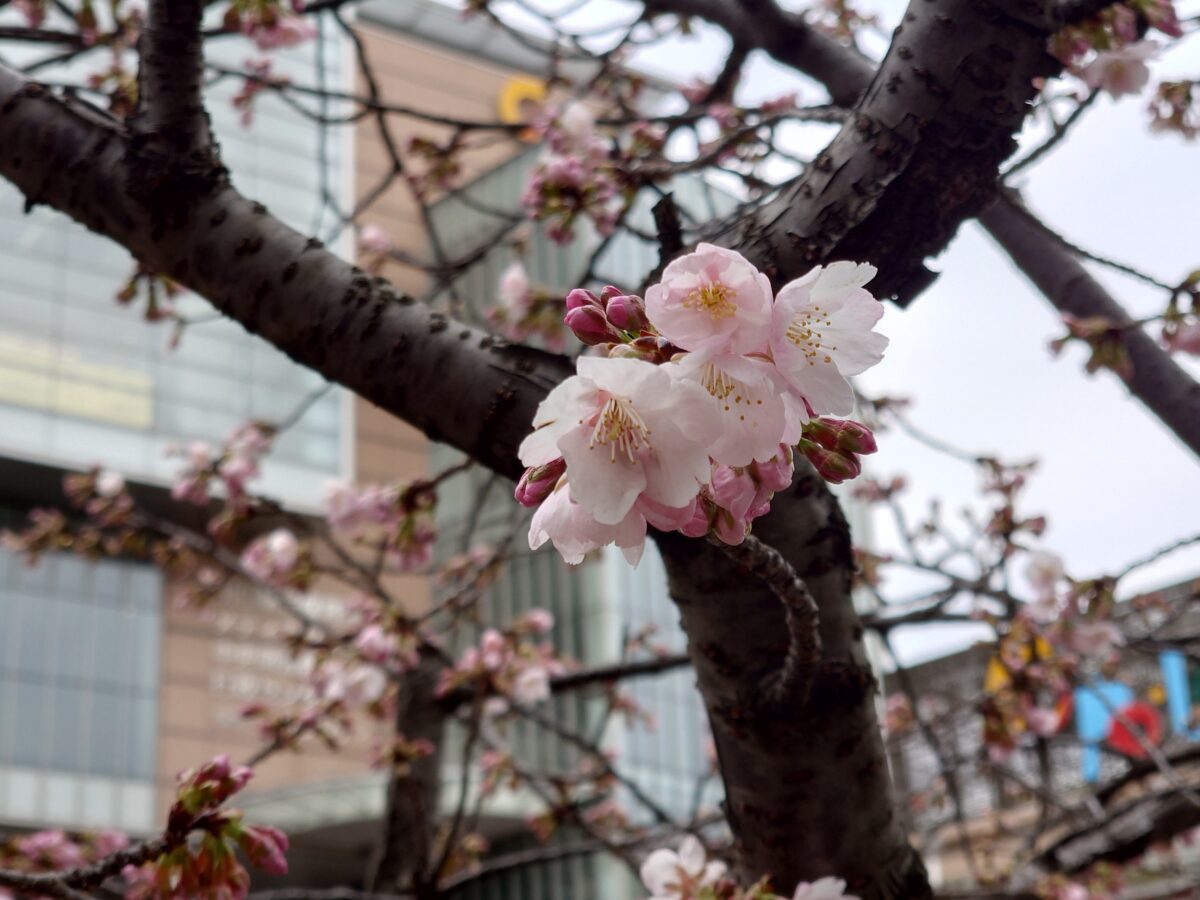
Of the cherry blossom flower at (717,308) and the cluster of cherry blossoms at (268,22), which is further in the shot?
the cluster of cherry blossoms at (268,22)

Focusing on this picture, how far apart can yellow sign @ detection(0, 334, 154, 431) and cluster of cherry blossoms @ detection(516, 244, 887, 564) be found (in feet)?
71.8

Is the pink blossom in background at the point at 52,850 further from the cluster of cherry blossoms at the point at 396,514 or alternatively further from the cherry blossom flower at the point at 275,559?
the cluster of cherry blossoms at the point at 396,514

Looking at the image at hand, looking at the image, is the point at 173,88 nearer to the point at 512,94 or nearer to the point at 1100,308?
the point at 1100,308

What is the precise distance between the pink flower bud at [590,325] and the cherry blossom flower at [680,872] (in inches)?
38.3

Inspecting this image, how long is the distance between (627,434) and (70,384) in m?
22.4

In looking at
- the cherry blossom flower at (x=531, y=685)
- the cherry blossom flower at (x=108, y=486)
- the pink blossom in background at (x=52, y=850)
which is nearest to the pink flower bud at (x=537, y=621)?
the cherry blossom flower at (x=531, y=685)

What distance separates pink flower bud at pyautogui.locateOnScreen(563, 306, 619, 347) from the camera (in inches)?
37.6

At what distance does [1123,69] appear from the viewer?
231cm

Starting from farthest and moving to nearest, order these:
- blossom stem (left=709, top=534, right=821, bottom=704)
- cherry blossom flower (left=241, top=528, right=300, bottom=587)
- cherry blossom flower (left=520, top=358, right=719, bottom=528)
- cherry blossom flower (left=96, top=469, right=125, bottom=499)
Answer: cherry blossom flower (left=96, top=469, right=125, bottom=499)
cherry blossom flower (left=241, top=528, right=300, bottom=587)
blossom stem (left=709, top=534, right=821, bottom=704)
cherry blossom flower (left=520, top=358, right=719, bottom=528)

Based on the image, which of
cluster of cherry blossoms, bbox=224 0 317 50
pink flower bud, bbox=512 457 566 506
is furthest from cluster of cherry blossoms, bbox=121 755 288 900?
cluster of cherry blossoms, bbox=224 0 317 50

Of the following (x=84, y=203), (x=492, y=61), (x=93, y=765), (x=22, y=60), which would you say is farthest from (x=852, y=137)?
(x=492, y=61)

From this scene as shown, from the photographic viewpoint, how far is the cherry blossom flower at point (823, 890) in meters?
1.44

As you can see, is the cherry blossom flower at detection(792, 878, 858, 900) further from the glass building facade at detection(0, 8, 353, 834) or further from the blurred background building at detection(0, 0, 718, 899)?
the glass building facade at detection(0, 8, 353, 834)

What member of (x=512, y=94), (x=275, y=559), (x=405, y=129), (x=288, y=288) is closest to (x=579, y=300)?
(x=288, y=288)
